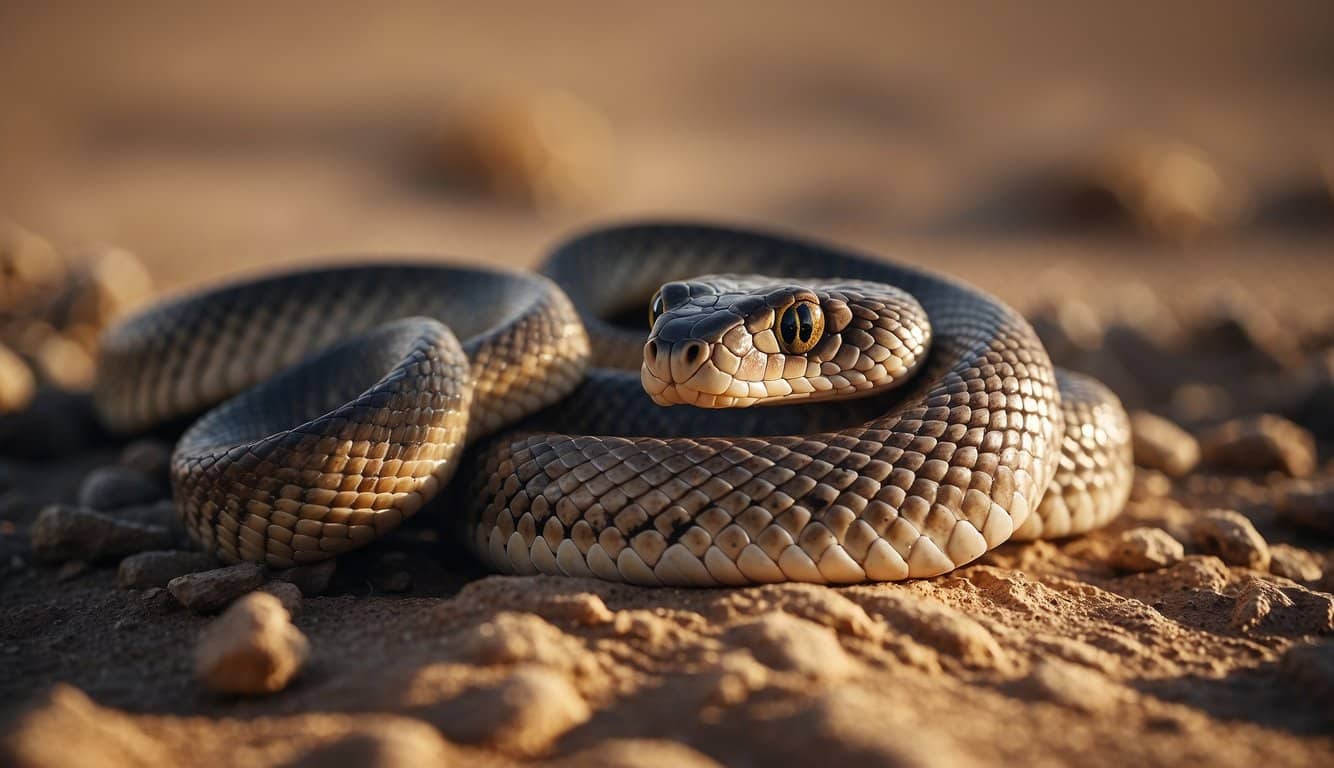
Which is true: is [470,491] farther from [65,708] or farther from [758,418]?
[65,708]

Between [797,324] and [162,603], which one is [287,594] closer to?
[162,603]

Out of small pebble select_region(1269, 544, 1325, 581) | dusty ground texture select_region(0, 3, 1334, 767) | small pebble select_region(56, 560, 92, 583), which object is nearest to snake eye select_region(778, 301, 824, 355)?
dusty ground texture select_region(0, 3, 1334, 767)

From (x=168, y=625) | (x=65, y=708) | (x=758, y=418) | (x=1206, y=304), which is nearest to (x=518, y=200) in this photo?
Answer: (x=1206, y=304)

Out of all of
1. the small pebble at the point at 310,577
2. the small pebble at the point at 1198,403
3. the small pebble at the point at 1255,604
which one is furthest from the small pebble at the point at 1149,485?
the small pebble at the point at 310,577

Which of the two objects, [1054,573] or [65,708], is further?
[1054,573]

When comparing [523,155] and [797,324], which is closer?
[797,324]

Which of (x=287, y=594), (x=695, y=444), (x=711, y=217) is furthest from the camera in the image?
(x=711, y=217)

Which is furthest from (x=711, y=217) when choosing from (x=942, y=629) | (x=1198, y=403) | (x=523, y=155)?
(x=942, y=629)

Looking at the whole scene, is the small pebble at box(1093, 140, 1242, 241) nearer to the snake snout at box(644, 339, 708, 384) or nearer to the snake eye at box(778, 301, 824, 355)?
the snake eye at box(778, 301, 824, 355)
